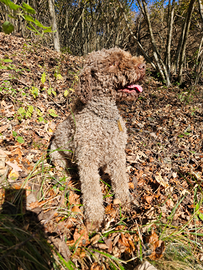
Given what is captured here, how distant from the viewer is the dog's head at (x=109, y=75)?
1841 millimetres

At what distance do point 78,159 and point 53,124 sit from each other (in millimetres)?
1430

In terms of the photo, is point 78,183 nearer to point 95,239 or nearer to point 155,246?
point 95,239

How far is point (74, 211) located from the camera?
76.6 inches

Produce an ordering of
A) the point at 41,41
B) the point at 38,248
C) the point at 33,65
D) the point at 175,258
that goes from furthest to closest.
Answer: the point at 41,41, the point at 33,65, the point at 175,258, the point at 38,248

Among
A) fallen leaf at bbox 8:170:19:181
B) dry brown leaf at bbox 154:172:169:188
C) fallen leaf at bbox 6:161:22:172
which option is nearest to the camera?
fallen leaf at bbox 8:170:19:181

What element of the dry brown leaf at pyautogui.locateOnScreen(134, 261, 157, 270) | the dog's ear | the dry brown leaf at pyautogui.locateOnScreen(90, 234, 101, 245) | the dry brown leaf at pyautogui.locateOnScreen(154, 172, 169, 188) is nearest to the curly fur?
the dog's ear

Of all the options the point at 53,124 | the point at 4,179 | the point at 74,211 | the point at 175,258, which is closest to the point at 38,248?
the point at 74,211

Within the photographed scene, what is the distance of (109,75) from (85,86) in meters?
0.32

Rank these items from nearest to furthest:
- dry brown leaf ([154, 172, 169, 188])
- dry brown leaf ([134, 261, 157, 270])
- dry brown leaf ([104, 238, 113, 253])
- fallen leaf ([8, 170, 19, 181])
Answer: dry brown leaf ([134, 261, 157, 270]) → dry brown leaf ([104, 238, 113, 253]) → fallen leaf ([8, 170, 19, 181]) → dry brown leaf ([154, 172, 169, 188])

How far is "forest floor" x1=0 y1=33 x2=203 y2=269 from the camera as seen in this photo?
157cm

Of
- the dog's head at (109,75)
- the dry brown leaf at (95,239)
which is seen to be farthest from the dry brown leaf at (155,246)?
the dog's head at (109,75)

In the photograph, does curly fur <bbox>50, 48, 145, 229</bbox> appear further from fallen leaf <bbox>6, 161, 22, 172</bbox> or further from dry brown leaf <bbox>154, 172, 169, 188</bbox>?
dry brown leaf <bbox>154, 172, 169, 188</bbox>

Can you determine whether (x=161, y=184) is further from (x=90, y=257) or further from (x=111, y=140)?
(x=90, y=257)

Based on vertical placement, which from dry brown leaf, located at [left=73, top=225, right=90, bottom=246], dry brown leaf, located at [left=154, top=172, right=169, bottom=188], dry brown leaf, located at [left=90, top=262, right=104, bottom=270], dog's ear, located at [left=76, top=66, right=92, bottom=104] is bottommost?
dry brown leaf, located at [left=90, top=262, right=104, bottom=270]
